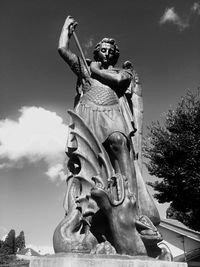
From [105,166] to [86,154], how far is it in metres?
0.37

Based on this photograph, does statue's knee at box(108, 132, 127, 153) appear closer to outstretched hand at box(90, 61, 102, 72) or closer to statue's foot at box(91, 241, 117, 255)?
statue's foot at box(91, 241, 117, 255)

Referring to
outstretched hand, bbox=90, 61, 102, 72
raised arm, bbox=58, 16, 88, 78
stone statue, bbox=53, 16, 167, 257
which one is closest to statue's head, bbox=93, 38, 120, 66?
stone statue, bbox=53, 16, 167, 257

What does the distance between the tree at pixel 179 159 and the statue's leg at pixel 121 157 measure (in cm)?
959

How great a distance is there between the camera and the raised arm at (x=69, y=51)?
487 cm

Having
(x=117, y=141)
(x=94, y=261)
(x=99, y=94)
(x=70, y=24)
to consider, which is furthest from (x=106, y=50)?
(x=94, y=261)

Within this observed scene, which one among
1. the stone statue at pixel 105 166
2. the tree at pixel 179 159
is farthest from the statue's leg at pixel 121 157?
the tree at pixel 179 159

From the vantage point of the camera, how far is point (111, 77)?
4.84 m

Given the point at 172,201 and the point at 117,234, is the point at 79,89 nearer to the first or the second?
the point at 117,234

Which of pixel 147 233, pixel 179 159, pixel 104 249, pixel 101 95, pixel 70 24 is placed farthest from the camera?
pixel 179 159

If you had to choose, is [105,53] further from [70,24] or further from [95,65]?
[70,24]

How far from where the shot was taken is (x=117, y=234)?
11.0ft

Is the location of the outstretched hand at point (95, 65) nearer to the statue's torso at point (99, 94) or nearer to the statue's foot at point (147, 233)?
the statue's torso at point (99, 94)

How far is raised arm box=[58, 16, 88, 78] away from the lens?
487 centimetres

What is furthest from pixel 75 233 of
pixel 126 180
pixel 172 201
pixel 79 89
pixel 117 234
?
pixel 172 201
